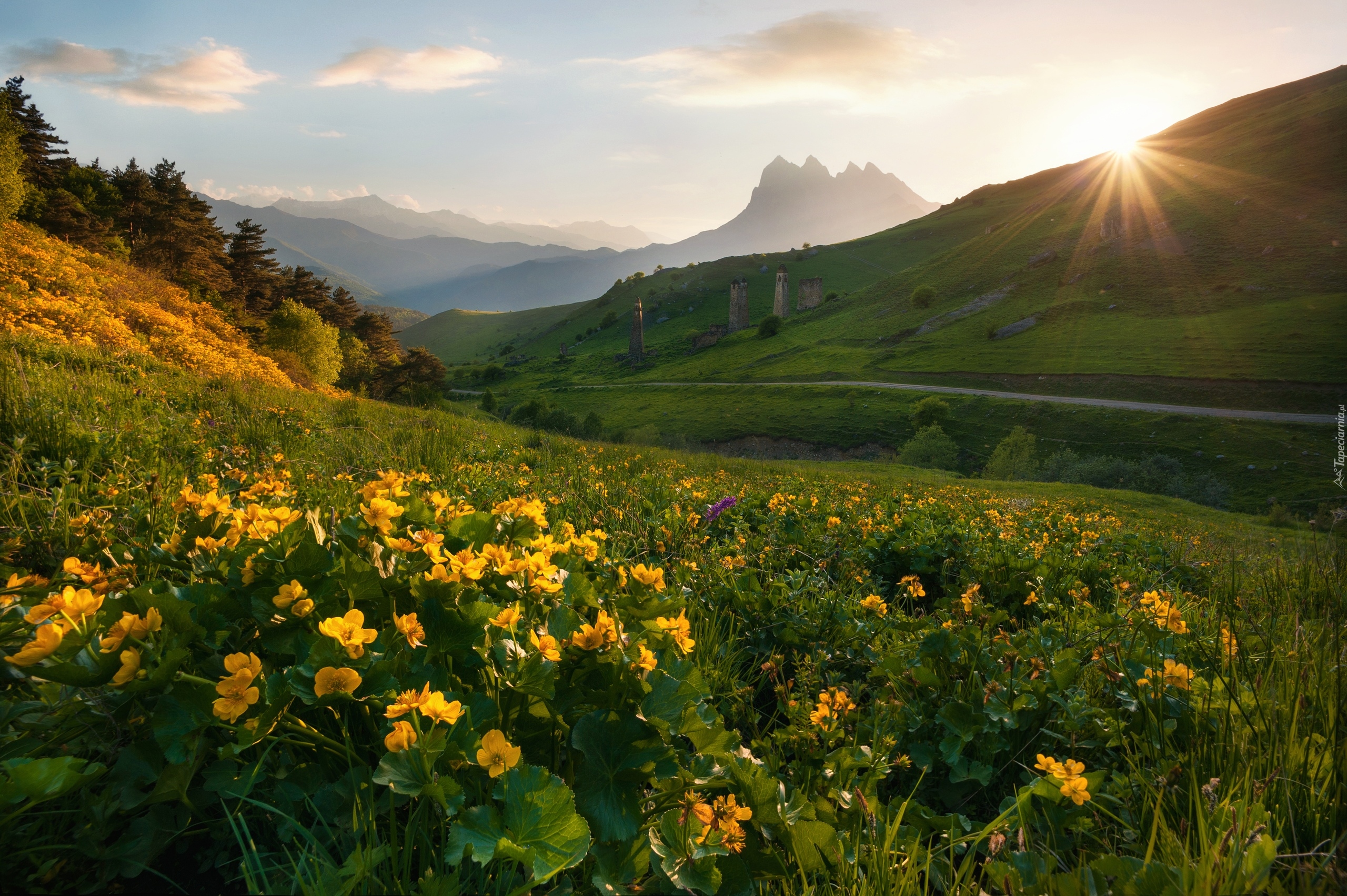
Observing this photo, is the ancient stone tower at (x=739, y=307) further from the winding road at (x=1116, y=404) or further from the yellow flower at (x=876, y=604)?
the yellow flower at (x=876, y=604)

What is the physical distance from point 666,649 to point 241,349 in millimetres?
29075

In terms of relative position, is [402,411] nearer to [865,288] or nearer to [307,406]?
[307,406]

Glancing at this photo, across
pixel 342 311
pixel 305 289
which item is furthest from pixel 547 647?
pixel 342 311

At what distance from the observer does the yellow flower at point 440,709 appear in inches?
49.4

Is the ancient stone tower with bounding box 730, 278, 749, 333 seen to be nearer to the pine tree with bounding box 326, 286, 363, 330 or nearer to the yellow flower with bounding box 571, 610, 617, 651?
the pine tree with bounding box 326, 286, 363, 330

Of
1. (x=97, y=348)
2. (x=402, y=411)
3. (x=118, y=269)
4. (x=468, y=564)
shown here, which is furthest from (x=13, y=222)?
(x=468, y=564)

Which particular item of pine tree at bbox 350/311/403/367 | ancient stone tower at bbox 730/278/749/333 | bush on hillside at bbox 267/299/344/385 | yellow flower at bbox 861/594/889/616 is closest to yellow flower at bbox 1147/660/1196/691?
→ yellow flower at bbox 861/594/889/616

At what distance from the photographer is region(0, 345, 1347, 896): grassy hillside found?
1.28 meters

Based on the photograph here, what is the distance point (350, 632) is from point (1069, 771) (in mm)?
2217

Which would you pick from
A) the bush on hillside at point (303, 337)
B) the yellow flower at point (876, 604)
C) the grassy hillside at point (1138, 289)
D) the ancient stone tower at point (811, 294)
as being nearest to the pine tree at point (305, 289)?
the bush on hillside at point (303, 337)

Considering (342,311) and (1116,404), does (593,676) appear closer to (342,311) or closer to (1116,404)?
(1116,404)

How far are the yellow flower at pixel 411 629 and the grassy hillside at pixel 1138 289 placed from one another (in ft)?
223

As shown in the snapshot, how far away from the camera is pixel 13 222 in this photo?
84.4 feet

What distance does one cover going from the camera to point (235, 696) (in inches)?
49.2
